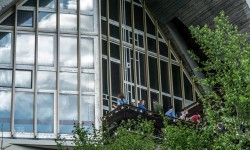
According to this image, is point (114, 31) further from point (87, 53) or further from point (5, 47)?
point (5, 47)

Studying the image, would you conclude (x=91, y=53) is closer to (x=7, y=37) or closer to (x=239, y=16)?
(x=7, y=37)

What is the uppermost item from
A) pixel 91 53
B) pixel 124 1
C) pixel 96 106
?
pixel 124 1

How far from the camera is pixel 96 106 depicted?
30.3 m

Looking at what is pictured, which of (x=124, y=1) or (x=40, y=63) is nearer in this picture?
(x=40, y=63)

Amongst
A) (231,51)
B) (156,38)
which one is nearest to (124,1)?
(156,38)

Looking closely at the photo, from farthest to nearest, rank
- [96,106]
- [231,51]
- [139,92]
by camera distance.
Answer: [139,92]
[96,106]
[231,51]

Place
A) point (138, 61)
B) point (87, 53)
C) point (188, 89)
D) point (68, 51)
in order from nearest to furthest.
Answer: point (68, 51)
point (87, 53)
point (138, 61)
point (188, 89)

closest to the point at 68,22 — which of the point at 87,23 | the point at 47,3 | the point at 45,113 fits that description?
the point at 87,23

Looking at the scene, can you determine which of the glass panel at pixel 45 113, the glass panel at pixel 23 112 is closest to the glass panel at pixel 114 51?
the glass panel at pixel 45 113

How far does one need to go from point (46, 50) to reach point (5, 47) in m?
1.45

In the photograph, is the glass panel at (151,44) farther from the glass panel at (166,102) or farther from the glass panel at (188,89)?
the glass panel at (166,102)

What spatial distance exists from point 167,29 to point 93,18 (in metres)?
3.68

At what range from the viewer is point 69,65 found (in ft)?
101

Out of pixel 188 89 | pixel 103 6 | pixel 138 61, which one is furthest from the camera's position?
pixel 188 89
